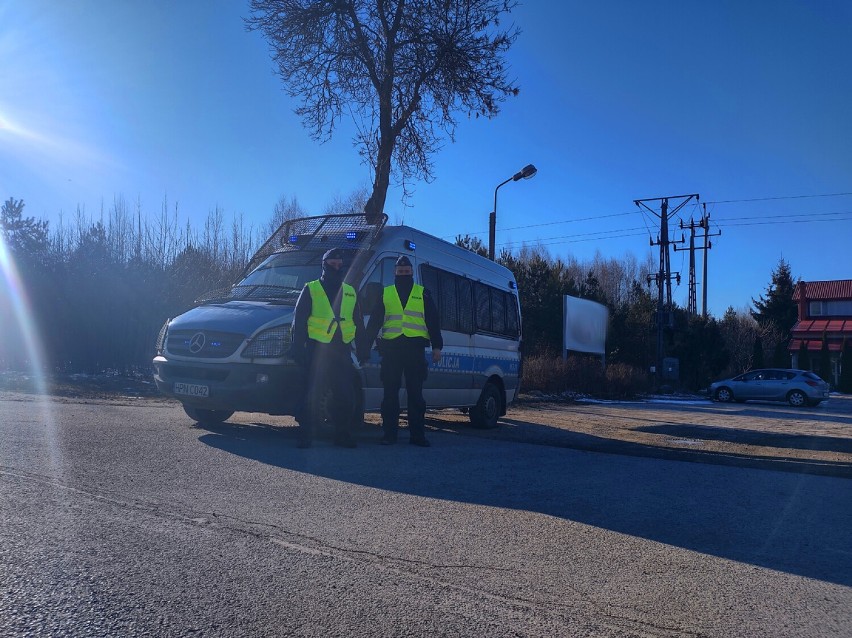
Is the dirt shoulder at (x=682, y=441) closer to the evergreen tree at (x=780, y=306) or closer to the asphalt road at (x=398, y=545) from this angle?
the asphalt road at (x=398, y=545)

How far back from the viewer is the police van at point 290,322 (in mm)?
7539

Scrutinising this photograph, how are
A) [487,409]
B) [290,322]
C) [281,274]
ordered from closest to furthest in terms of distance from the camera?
[290,322] < [281,274] < [487,409]

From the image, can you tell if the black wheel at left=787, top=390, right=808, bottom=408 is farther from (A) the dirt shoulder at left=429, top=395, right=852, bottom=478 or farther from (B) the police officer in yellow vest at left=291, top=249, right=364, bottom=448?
(B) the police officer in yellow vest at left=291, top=249, right=364, bottom=448

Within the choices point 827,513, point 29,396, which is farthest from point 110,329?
point 827,513

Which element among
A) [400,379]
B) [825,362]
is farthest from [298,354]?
[825,362]

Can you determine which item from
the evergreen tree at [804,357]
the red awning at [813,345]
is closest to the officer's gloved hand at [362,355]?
the evergreen tree at [804,357]

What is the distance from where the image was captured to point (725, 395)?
31000 mm

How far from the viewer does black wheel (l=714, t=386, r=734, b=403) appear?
30906mm

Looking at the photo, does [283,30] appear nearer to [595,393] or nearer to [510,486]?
[510,486]

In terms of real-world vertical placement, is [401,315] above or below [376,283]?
below

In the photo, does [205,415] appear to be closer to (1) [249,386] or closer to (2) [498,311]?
(1) [249,386]

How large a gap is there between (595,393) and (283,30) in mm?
17114

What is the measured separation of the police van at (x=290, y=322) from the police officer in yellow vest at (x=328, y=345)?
0.24 metres

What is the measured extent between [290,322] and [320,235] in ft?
6.55
